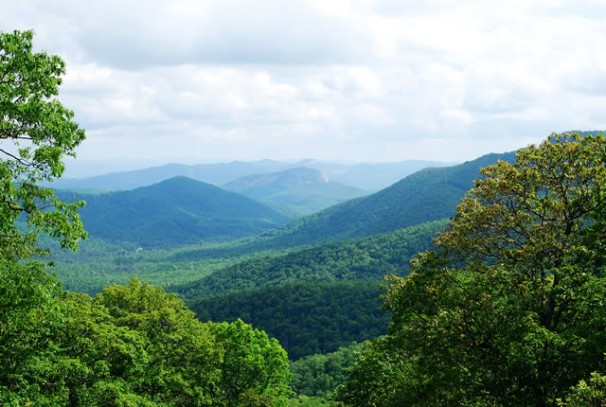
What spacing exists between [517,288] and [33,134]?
2013cm

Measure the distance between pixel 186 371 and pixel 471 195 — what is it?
27572mm

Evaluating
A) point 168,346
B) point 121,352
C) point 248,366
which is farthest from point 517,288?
point 248,366

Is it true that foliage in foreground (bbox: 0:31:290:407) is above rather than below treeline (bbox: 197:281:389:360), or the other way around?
above

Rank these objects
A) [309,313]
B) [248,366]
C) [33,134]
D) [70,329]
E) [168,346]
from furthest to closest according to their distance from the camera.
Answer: [309,313], [248,366], [168,346], [70,329], [33,134]

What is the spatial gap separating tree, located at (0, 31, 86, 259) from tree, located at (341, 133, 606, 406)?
15668 mm

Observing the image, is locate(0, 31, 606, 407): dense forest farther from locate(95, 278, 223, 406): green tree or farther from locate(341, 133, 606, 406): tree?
locate(95, 278, 223, 406): green tree

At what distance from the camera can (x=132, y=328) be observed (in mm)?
39969

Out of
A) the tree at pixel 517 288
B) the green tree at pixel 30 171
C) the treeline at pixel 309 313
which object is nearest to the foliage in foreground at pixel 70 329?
the green tree at pixel 30 171

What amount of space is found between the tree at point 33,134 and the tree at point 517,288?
15.7 m

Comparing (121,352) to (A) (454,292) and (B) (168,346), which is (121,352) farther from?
(A) (454,292)

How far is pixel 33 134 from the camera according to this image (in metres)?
18.8

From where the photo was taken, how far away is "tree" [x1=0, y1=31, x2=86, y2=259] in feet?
58.9

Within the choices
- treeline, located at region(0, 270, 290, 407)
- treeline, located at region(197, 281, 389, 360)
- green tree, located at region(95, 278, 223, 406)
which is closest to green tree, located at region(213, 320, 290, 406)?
treeline, located at region(0, 270, 290, 407)

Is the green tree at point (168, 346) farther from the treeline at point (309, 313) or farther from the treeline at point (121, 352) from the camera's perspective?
the treeline at point (309, 313)
